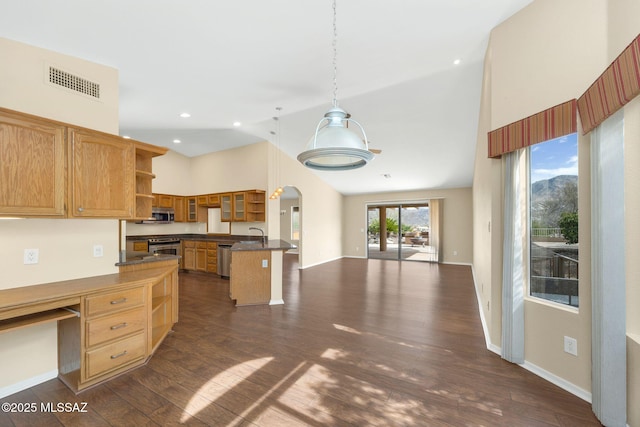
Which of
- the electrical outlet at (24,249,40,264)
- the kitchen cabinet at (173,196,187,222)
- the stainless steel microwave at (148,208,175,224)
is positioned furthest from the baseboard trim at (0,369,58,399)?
the kitchen cabinet at (173,196,187,222)

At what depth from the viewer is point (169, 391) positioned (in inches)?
83.4

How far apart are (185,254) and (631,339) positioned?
7836mm

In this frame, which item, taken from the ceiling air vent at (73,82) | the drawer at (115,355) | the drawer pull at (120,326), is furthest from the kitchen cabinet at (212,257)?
the ceiling air vent at (73,82)

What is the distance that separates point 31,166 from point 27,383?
176 centimetres

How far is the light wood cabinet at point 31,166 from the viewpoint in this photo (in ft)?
6.31

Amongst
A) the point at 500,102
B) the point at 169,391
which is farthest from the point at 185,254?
the point at 500,102

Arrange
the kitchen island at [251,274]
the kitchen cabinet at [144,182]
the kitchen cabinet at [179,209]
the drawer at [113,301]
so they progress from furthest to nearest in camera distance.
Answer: the kitchen cabinet at [179,209] → the kitchen island at [251,274] → the kitchen cabinet at [144,182] → the drawer at [113,301]

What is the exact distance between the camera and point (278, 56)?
294cm

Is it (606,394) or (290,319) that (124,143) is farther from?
(606,394)

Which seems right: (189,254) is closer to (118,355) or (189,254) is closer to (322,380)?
(118,355)

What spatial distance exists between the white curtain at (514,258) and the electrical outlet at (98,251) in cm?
401

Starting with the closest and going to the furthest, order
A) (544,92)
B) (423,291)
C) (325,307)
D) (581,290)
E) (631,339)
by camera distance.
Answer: (631,339), (581,290), (544,92), (325,307), (423,291)

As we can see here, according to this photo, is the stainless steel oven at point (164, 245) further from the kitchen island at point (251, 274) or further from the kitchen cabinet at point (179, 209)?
the kitchen island at point (251, 274)

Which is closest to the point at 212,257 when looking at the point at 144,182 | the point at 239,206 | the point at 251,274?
the point at 239,206
